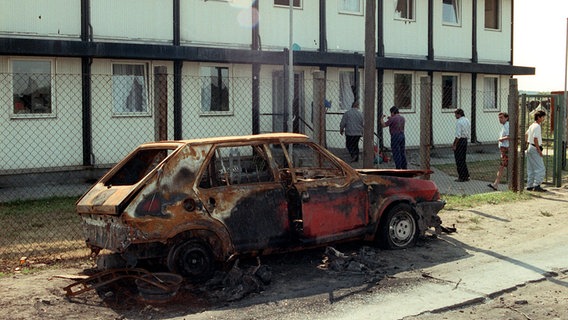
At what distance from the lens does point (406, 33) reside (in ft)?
79.6

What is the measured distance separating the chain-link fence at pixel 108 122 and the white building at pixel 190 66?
31 mm

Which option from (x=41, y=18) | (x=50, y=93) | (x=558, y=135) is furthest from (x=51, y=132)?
(x=558, y=135)

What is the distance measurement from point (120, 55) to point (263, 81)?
4.88m

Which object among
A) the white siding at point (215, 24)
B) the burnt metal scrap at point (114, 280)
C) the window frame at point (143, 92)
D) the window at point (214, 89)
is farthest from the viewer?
the window at point (214, 89)

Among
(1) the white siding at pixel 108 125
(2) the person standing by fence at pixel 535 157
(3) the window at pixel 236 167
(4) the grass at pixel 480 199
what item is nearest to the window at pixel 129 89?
(1) the white siding at pixel 108 125

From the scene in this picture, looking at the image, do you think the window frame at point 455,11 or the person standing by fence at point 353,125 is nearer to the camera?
the person standing by fence at point 353,125

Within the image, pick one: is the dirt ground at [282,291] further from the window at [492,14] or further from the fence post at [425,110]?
the window at [492,14]

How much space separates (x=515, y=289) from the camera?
23.7 feet

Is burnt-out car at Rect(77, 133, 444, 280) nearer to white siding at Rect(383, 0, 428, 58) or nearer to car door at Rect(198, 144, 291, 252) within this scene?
car door at Rect(198, 144, 291, 252)

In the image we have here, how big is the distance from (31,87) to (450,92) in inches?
601

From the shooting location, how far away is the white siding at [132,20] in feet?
57.2

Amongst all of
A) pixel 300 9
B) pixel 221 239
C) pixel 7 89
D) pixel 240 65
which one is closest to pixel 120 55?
pixel 7 89

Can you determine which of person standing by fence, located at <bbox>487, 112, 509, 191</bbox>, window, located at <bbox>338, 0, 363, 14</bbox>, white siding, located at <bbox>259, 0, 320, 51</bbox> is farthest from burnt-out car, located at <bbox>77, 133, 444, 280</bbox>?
window, located at <bbox>338, 0, 363, 14</bbox>

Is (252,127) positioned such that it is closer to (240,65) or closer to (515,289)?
(240,65)
